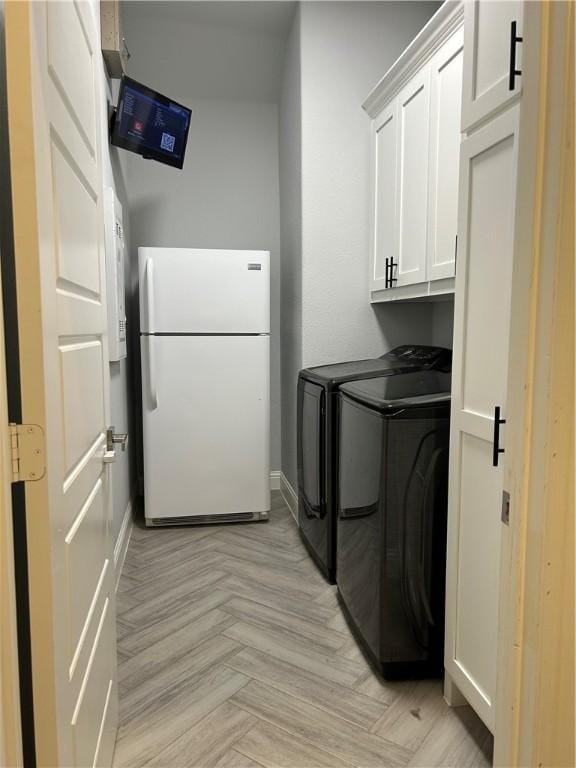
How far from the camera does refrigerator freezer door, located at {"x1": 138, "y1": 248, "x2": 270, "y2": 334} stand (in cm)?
313

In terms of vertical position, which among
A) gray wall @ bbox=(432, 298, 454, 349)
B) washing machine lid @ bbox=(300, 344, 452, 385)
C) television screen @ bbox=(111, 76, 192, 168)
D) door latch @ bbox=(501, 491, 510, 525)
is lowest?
door latch @ bbox=(501, 491, 510, 525)

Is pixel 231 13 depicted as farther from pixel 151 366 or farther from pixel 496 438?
pixel 496 438

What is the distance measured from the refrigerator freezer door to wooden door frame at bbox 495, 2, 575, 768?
→ 2.50 m

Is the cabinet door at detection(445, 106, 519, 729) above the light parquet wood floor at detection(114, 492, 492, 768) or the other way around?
above

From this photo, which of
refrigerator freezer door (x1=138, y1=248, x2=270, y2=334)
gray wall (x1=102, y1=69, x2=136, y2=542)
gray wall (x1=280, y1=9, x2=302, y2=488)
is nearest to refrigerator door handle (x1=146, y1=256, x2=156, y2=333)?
refrigerator freezer door (x1=138, y1=248, x2=270, y2=334)

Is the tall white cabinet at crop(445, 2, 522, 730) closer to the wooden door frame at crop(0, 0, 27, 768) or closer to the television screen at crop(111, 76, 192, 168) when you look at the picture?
the wooden door frame at crop(0, 0, 27, 768)

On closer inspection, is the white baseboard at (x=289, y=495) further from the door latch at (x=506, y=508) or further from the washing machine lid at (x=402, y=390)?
the door latch at (x=506, y=508)

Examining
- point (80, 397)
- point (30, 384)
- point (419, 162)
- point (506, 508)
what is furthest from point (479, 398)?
point (419, 162)

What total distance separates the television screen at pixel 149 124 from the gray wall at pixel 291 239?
2.11 ft

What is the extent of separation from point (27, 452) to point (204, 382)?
2432mm

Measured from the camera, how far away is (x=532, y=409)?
0.78 metres

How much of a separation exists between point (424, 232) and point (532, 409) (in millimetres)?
1732

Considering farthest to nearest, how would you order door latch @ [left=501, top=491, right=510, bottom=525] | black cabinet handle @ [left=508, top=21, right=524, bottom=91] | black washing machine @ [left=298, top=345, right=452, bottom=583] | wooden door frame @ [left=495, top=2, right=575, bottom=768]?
black washing machine @ [left=298, top=345, right=452, bottom=583]
black cabinet handle @ [left=508, top=21, right=524, bottom=91]
door latch @ [left=501, top=491, right=510, bottom=525]
wooden door frame @ [left=495, top=2, right=575, bottom=768]

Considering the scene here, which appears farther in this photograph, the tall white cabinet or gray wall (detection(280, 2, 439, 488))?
gray wall (detection(280, 2, 439, 488))
